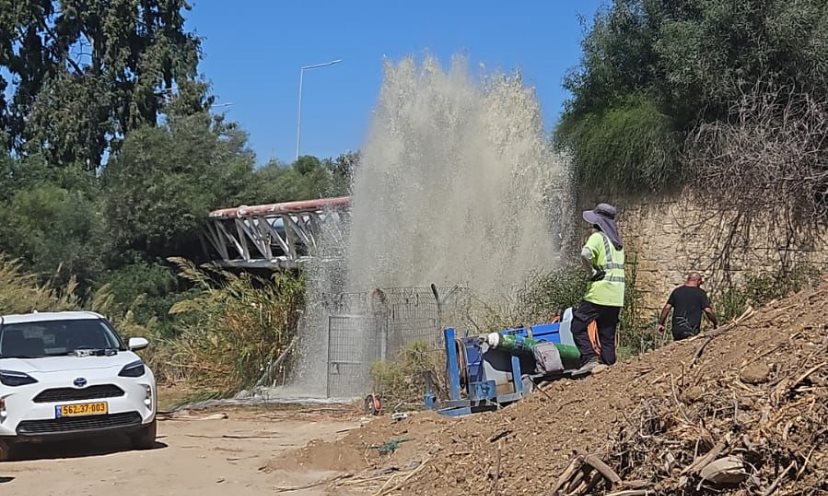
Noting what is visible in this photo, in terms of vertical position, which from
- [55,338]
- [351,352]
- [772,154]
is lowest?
[351,352]

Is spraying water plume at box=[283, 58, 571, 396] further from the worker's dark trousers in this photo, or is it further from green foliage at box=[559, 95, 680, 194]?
the worker's dark trousers

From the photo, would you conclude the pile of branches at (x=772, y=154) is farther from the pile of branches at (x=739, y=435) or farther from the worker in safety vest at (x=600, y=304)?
the pile of branches at (x=739, y=435)

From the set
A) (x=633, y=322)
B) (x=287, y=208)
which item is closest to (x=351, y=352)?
(x=633, y=322)

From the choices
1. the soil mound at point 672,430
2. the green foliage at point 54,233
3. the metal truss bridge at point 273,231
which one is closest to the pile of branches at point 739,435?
the soil mound at point 672,430

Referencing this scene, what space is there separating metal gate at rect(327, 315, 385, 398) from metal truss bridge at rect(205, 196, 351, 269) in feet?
15.5

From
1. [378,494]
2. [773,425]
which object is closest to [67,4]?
[378,494]

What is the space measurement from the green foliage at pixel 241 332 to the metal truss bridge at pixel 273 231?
2230 mm

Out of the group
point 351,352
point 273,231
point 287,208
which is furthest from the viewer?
point 273,231

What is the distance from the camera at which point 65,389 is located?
36.0 ft

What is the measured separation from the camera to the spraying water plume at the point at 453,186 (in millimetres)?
17422

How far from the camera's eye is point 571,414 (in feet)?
24.8

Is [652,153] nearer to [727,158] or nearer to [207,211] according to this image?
[727,158]

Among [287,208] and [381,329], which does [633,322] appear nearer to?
[381,329]

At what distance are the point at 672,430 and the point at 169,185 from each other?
2587 cm
